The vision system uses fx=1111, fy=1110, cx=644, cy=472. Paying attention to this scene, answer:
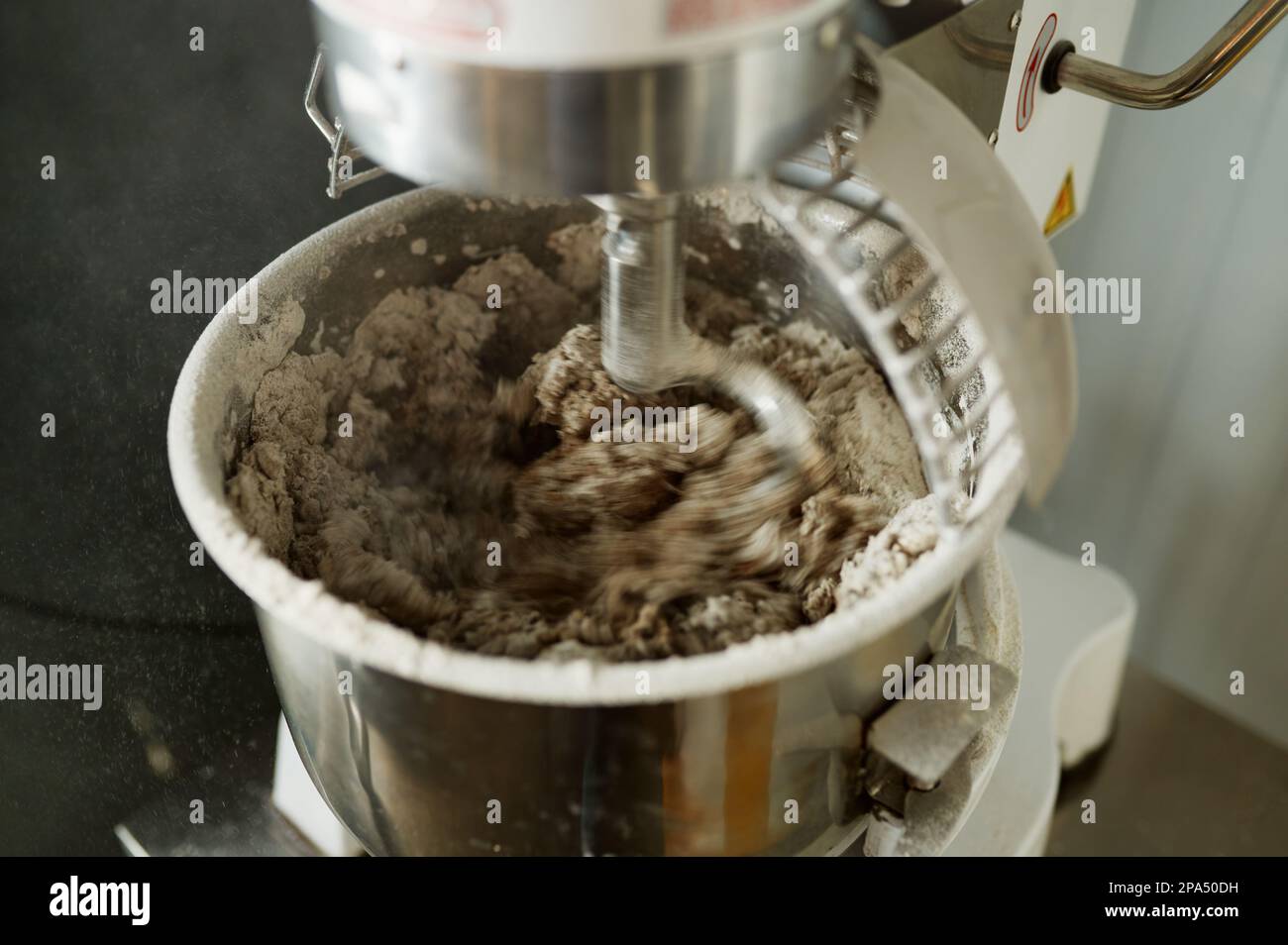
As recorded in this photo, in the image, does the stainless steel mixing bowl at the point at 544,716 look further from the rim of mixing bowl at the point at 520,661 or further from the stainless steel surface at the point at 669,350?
the stainless steel surface at the point at 669,350

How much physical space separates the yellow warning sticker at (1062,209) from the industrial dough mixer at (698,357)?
0.47 ft

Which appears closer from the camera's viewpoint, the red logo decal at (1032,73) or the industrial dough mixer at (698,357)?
the industrial dough mixer at (698,357)

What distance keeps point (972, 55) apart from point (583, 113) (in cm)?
39

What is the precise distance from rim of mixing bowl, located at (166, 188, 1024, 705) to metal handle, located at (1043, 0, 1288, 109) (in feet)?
1.02

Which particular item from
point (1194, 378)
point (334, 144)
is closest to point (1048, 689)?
point (1194, 378)

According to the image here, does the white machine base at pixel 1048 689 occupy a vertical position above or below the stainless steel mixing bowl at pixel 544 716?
below

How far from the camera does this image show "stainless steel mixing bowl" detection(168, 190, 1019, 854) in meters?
0.51

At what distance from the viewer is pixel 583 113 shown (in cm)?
42

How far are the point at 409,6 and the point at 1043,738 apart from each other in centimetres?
79

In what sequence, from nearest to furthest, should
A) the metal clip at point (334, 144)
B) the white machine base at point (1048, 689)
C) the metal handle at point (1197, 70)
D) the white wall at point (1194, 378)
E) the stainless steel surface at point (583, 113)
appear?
the stainless steel surface at point (583, 113), the metal clip at point (334, 144), the metal handle at point (1197, 70), the white machine base at point (1048, 689), the white wall at point (1194, 378)

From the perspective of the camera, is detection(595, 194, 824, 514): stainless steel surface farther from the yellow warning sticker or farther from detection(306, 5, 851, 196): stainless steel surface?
the yellow warning sticker

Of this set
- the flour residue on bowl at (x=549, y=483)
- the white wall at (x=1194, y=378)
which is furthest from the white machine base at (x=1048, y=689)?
the flour residue on bowl at (x=549, y=483)

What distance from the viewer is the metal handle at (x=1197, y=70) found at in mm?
708

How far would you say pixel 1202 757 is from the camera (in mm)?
1339
